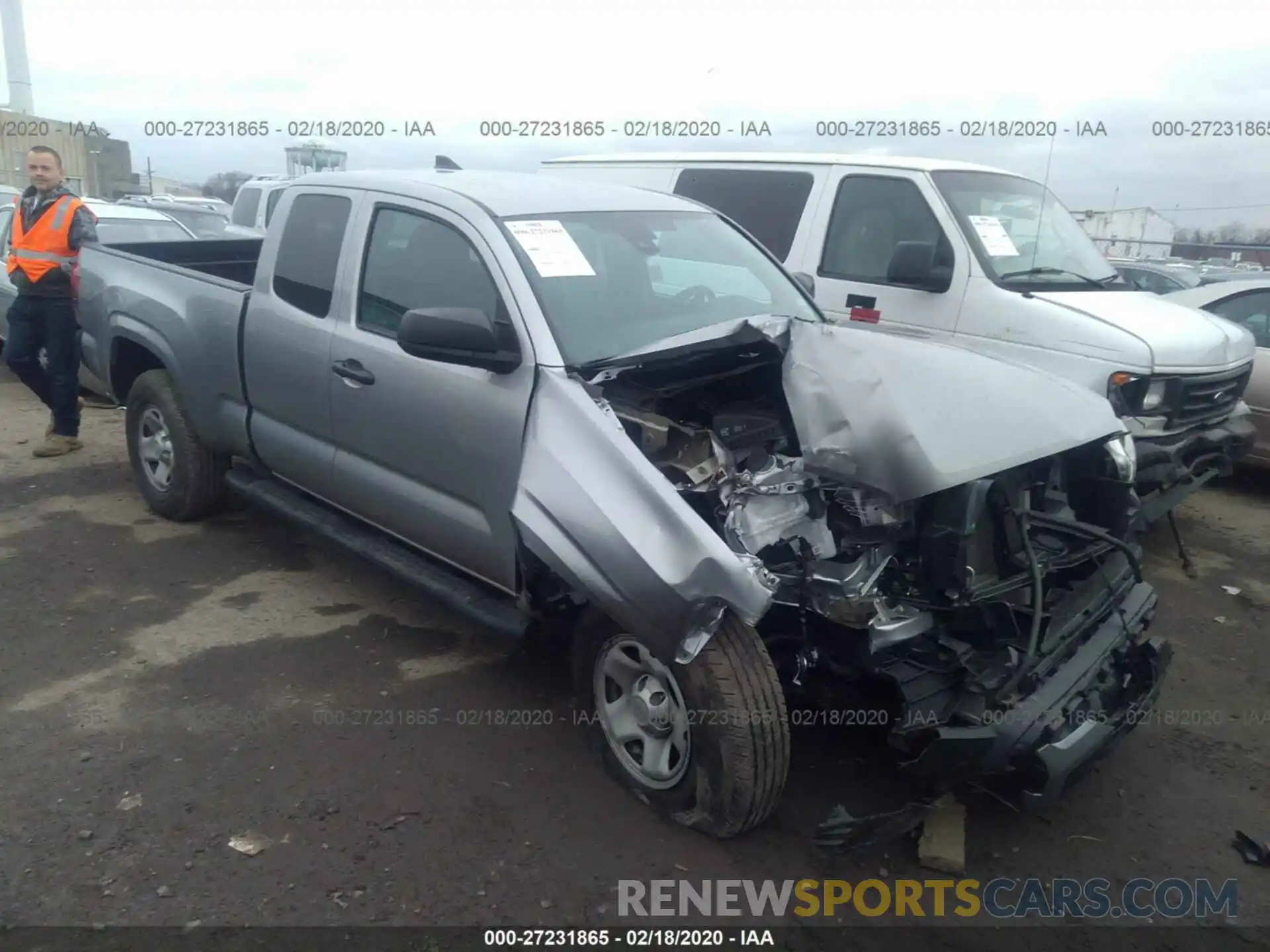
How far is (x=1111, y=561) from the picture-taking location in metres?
3.45

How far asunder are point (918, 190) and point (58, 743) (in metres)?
5.19

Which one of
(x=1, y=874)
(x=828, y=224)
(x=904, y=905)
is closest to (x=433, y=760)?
(x=1, y=874)

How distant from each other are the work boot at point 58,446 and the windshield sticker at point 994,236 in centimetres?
617

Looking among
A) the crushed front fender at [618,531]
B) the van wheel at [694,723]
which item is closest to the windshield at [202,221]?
the crushed front fender at [618,531]

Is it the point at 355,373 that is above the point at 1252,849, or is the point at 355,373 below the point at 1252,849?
above

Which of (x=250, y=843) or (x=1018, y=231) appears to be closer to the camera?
(x=250, y=843)

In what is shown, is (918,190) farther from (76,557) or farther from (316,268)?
(76,557)

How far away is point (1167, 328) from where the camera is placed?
5.29 m

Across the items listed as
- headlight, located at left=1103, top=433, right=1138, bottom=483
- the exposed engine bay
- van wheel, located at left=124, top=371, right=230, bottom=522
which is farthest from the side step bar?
headlight, located at left=1103, top=433, right=1138, bottom=483

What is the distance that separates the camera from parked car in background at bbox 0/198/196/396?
26.9ft

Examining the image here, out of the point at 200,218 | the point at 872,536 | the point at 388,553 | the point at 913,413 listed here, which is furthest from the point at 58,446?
the point at 200,218

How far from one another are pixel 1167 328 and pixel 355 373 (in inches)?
170

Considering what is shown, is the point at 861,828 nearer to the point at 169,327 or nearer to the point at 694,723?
the point at 694,723

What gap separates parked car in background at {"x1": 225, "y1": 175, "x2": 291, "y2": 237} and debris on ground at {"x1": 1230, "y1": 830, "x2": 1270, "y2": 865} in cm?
1118
